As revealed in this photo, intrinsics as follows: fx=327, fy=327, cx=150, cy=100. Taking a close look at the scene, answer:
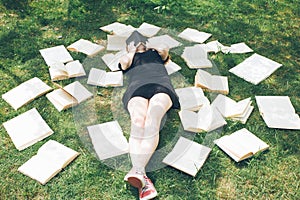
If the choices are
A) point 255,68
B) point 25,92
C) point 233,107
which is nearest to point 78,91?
point 25,92

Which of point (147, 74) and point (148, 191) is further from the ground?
point (147, 74)

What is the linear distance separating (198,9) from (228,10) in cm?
51

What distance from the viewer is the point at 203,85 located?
4.03 metres

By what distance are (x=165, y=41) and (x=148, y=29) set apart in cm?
41

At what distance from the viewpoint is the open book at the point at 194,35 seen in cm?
494

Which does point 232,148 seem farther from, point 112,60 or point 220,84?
point 112,60

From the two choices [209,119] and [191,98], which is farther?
[191,98]

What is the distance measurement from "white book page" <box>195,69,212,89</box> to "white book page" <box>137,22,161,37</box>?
3.94 feet

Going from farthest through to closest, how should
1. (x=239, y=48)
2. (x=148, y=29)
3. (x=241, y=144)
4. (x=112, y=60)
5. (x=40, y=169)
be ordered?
(x=148, y=29)
(x=239, y=48)
(x=112, y=60)
(x=241, y=144)
(x=40, y=169)

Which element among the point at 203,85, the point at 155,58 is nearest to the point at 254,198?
the point at 203,85

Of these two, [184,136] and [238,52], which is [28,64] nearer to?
[184,136]

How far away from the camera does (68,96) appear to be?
12.8 feet

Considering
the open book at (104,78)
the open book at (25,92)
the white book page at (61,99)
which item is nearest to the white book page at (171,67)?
the open book at (104,78)

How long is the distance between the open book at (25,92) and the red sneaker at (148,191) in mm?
1838
